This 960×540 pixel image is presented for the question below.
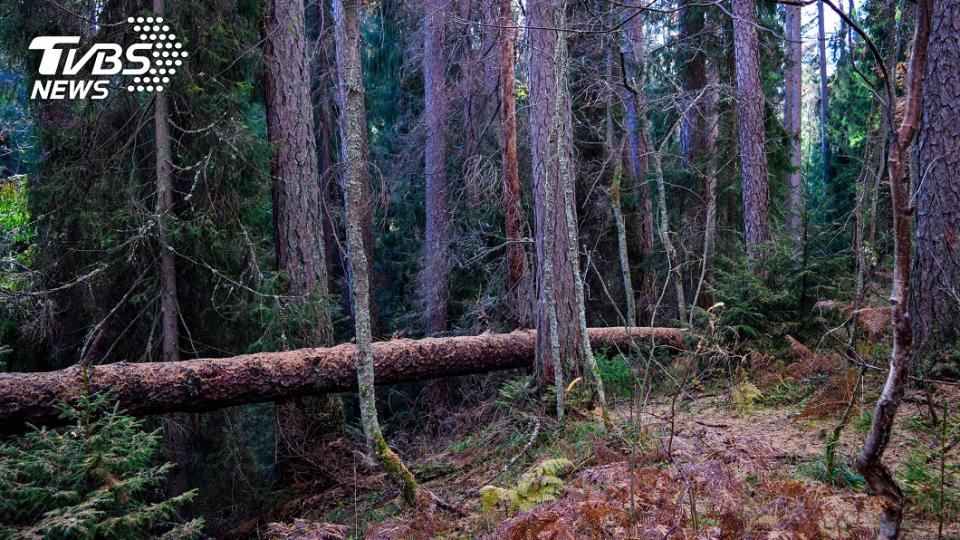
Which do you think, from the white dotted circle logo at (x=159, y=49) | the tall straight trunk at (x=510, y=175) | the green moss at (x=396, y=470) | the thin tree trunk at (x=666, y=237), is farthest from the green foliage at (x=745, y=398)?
the white dotted circle logo at (x=159, y=49)

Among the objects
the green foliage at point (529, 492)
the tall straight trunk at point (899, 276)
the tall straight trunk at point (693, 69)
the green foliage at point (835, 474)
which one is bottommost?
the green foliage at point (529, 492)

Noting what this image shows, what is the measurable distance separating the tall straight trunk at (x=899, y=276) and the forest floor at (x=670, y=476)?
53 cm

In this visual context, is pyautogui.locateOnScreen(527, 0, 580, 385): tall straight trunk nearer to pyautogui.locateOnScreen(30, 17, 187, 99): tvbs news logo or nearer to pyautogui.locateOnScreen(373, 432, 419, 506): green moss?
pyautogui.locateOnScreen(373, 432, 419, 506): green moss

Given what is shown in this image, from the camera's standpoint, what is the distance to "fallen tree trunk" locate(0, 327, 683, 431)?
20.8ft

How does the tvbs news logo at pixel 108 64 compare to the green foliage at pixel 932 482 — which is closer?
the green foliage at pixel 932 482

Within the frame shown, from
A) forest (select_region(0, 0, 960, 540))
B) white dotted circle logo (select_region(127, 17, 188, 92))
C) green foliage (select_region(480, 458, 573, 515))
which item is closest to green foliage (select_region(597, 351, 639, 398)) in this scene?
forest (select_region(0, 0, 960, 540))

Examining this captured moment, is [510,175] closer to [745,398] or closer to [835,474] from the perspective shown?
[745,398]

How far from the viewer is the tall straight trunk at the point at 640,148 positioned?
46.3 ft

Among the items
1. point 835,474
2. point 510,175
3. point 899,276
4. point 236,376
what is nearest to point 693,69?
point 510,175

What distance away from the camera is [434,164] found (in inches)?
643

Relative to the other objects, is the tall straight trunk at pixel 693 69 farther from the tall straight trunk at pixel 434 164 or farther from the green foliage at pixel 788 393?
the green foliage at pixel 788 393

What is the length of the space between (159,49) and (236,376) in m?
4.72

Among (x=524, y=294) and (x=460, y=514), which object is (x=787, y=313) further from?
(x=460, y=514)

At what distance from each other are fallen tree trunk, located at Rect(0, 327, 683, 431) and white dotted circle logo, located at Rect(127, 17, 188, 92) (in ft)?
13.5
